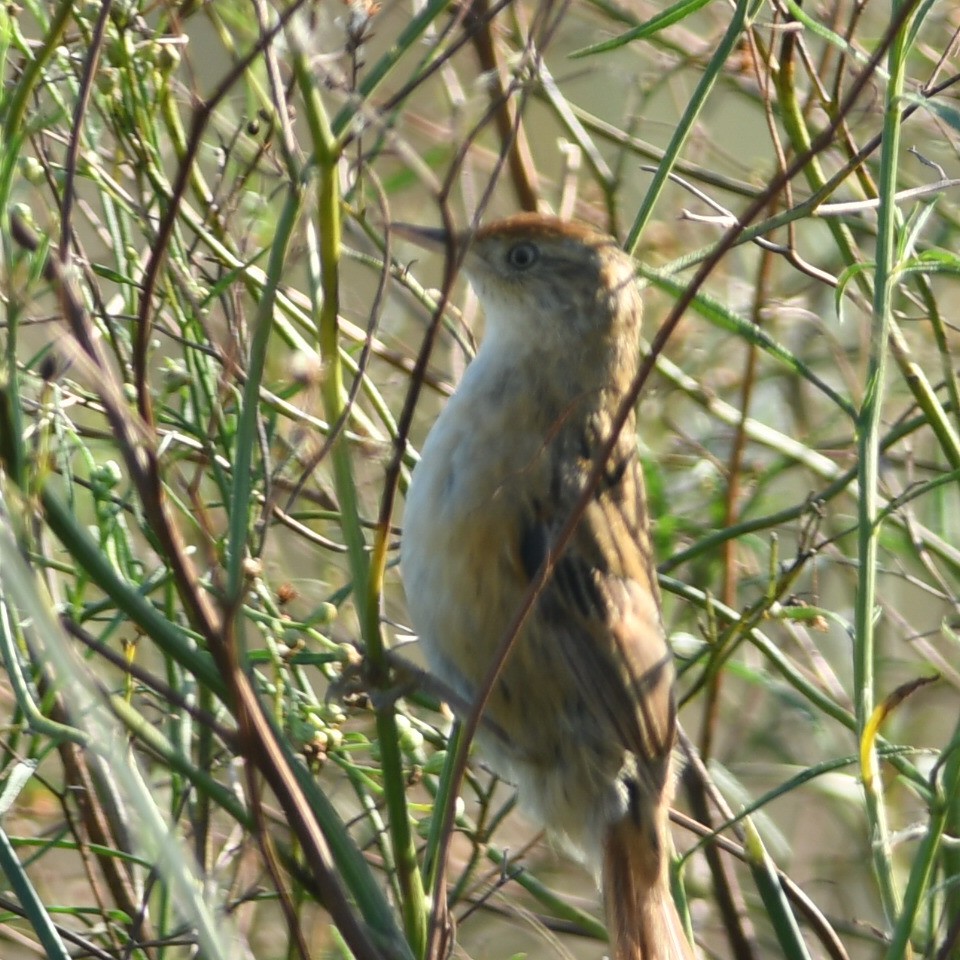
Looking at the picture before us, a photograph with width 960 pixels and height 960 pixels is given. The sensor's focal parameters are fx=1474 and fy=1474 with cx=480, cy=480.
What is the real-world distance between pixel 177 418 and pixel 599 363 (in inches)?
41.4

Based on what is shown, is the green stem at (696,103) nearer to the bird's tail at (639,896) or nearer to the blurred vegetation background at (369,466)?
the blurred vegetation background at (369,466)

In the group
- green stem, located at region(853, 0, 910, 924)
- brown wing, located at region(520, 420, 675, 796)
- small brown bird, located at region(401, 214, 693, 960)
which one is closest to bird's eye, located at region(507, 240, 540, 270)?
small brown bird, located at region(401, 214, 693, 960)

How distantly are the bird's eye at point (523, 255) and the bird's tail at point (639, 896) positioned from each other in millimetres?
1210

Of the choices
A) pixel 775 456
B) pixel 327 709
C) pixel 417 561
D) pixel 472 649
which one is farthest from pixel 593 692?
pixel 775 456

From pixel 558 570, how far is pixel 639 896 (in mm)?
699

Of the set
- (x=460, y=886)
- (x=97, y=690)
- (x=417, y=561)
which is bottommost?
(x=460, y=886)

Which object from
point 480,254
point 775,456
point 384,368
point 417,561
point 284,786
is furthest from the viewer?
point 384,368

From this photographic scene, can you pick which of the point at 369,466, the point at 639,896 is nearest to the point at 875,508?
the point at 639,896

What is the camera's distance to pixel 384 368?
14.2 ft

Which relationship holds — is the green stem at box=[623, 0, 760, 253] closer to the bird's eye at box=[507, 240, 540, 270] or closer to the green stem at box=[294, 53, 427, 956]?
the green stem at box=[294, 53, 427, 956]

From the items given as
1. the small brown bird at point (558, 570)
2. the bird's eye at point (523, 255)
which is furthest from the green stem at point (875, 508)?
the bird's eye at point (523, 255)

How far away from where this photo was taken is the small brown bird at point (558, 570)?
294cm

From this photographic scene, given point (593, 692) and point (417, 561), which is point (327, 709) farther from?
point (593, 692)

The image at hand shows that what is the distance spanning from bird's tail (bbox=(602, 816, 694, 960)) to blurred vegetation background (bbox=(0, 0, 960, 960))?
0.73 feet
